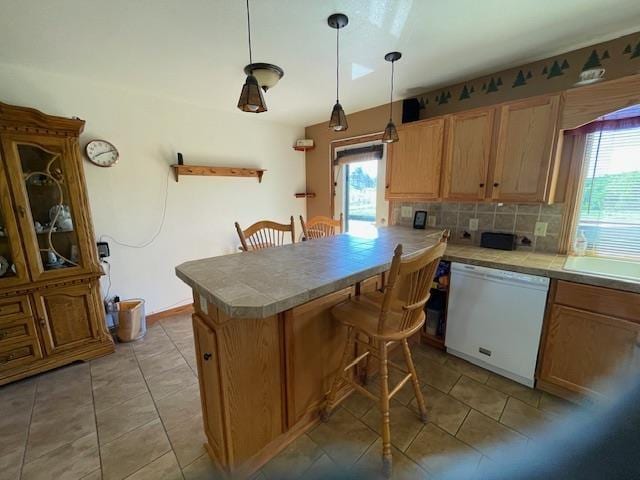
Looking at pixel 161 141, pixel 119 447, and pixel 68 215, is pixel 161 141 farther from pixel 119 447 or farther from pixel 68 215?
pixel 119 447

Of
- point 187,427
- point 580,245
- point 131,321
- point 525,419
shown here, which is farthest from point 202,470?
point 580,245

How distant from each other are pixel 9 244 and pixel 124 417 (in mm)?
1496

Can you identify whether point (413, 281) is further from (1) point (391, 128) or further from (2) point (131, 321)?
(2) point (131, 321)

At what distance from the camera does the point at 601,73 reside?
1.75 m

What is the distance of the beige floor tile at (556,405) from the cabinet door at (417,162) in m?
1.61

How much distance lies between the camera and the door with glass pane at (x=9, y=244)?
1.84m

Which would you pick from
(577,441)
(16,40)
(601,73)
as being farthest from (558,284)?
(16,40)

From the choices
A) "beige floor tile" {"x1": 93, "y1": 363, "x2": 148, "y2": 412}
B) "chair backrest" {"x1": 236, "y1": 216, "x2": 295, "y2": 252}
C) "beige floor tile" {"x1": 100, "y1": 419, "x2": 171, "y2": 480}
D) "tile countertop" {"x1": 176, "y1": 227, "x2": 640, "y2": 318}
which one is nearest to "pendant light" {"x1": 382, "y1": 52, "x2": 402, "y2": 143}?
"tile countertop" {"x1": 176, "y1": 227, "x2": 640, "y2": 318}

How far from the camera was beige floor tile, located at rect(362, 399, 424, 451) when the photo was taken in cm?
147

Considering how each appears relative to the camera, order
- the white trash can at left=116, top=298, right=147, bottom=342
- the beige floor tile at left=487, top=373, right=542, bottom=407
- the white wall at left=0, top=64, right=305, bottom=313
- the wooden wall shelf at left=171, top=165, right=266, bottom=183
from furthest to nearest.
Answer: the wooden wall shelf at left=171, top=165, right=266, bottom=183 < the white trash can at left=116, top=298, right=147, bottom=342 < the white wall at left=0, top=64, right=305, bottom=313 < the beige floor tile at left=487, top=373, right=542, bottom=407

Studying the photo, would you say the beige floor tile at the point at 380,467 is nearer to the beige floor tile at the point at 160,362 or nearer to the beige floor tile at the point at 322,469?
the beige floor tile at the point at 322,469

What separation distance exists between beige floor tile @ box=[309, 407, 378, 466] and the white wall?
7.34 ft

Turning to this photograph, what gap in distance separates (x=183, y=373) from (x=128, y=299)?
115 cm

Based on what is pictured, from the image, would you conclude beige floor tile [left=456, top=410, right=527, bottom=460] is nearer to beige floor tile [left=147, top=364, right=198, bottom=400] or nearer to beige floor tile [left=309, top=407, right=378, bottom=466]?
beige floor tile [left=309, top=407, right=378, bottom=466]
